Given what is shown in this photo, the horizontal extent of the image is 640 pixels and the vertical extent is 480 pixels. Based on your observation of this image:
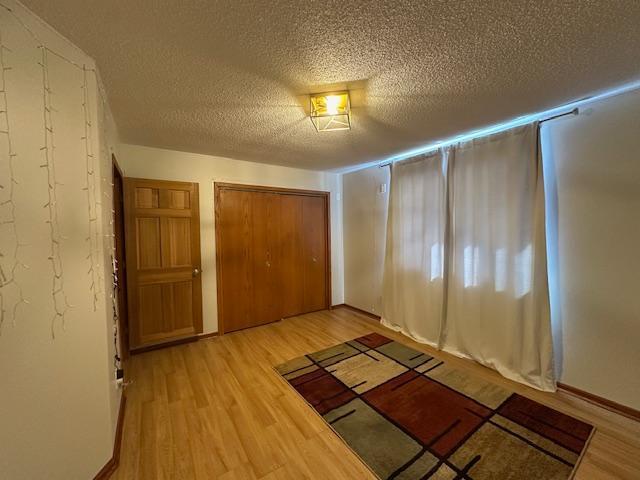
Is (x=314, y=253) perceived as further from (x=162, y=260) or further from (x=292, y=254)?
(x=162, y=260)

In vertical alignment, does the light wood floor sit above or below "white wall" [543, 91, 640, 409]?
below

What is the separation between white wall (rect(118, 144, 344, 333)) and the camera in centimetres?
272

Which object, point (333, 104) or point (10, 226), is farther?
point (333, 104)

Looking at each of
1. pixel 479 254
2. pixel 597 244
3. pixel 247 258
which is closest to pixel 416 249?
pixel 479 254

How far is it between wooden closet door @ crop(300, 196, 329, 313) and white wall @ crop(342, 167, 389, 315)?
405 millimetres

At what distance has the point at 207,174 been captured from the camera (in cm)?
309

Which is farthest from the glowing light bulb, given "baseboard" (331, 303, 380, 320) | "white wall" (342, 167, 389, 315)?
"baseboard" (331, 303, 380, 320)

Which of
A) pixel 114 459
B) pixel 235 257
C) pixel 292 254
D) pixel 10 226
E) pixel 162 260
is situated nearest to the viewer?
pixel 10 226

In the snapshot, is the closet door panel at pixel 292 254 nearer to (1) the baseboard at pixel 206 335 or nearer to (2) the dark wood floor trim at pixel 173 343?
(1) the baseboard at pixel 206 335

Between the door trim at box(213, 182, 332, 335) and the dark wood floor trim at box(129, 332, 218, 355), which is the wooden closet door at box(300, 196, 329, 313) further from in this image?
the dark wood floor trim at box(129, 332, 218, 355)

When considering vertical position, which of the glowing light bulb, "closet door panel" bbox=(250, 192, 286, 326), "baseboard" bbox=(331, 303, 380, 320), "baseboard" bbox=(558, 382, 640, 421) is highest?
the glowing light bulb

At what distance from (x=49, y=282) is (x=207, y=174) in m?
2.23

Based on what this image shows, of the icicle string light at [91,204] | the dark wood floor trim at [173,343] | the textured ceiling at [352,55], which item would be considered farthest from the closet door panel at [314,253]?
the icicle string light at [91,204]

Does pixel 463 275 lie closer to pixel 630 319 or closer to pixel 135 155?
pixel 630 319
